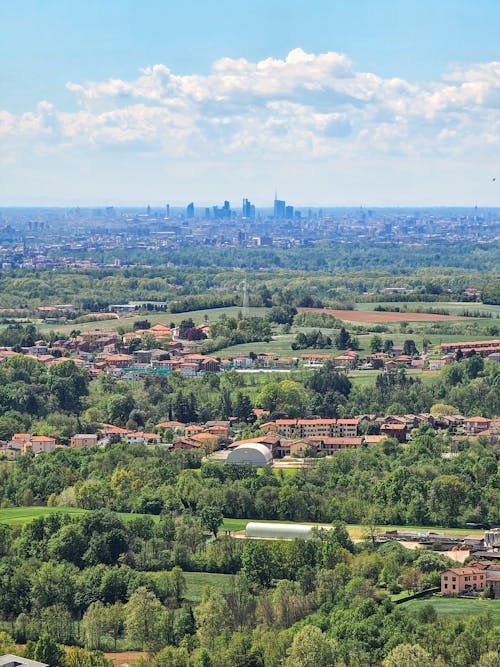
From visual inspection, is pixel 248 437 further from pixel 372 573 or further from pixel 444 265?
pixel 444 265

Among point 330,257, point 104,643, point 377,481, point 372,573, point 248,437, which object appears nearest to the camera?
point 104,643

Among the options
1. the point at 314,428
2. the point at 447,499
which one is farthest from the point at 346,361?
the point at 447,499

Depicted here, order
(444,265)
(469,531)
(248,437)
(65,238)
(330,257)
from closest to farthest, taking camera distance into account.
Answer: (469,531), (248,437), (444,265), (330,257), (65,238)

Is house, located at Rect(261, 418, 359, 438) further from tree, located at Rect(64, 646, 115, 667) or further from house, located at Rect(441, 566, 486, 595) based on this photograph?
tree, located at Rect(64, 646, 115, 667)

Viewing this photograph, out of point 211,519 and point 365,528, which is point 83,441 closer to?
point 211,519

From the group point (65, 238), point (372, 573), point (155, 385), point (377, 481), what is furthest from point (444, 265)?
point (372, 573)

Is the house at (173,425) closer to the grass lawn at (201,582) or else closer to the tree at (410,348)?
the tree at (410,348)

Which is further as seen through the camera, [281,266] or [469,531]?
[281,266]
